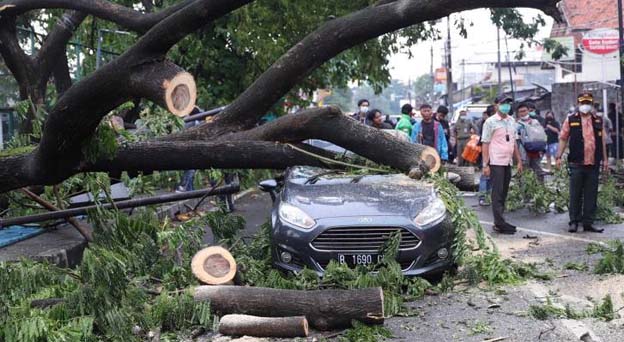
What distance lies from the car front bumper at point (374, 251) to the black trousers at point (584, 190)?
4.00 m

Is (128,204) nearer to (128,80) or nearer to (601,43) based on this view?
(128,80)

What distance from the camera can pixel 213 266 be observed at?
23.2 ft

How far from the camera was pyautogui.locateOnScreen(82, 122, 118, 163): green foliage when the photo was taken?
16.0 ft

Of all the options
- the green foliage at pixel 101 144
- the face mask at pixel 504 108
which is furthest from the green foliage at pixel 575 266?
the green foliage at pixel 101 144

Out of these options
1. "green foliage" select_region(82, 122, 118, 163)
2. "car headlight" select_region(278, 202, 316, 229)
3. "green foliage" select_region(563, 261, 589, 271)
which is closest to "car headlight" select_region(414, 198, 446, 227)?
"car headlight" select_region(278, 202, 316, 229)

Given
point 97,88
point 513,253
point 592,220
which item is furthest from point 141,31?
point 592,220

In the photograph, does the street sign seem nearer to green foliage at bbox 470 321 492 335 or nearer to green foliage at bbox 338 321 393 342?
green foliage at bbox 470 321 492 335

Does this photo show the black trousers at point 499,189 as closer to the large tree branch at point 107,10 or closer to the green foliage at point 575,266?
the green foliage at point 575,266

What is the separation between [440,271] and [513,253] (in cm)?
223

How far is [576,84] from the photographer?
2844 centimetres

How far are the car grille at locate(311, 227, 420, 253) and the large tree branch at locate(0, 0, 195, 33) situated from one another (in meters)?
2.85

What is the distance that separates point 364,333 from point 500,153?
5621 millimetres

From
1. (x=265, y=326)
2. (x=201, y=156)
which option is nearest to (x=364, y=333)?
(x=265, y=326)

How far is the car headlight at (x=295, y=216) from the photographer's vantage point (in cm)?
778
